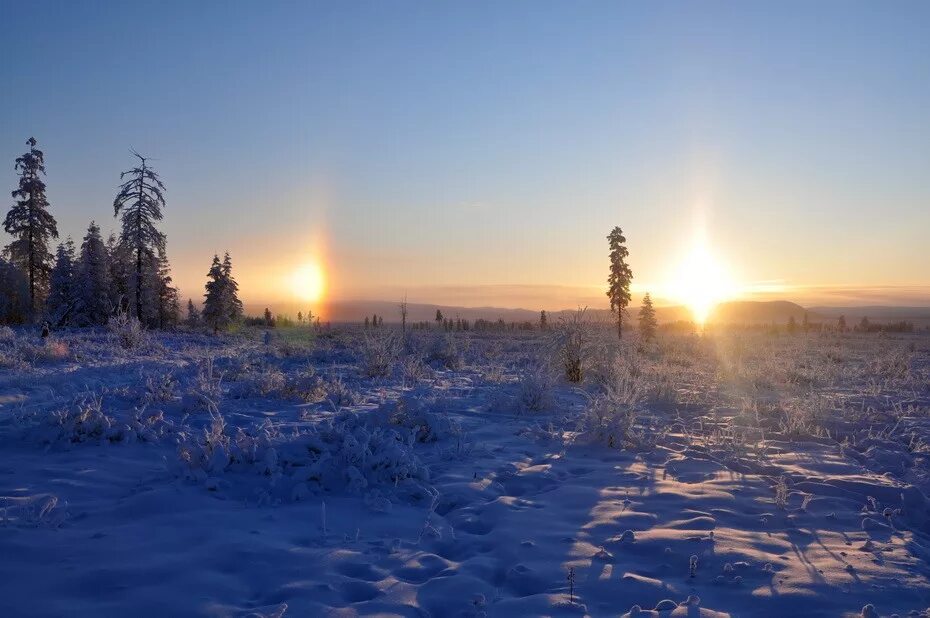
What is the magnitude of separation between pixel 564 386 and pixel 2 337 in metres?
16.8

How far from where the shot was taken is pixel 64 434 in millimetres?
6520

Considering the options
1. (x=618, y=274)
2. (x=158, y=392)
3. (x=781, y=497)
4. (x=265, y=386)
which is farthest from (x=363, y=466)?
(x=618, y=274)

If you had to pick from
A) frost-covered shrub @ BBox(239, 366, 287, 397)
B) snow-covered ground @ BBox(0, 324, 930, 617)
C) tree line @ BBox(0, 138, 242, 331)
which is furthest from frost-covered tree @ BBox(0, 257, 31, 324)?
frost-covered shrub @ BBox(239, 366, 287, 397)

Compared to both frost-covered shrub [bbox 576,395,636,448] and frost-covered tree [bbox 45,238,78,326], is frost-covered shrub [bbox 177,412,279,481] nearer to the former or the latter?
frost-covered shrub [bbox 576,395,636,448]

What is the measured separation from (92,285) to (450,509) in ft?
140

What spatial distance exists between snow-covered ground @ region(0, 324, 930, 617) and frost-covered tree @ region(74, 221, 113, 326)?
33054 millimetres

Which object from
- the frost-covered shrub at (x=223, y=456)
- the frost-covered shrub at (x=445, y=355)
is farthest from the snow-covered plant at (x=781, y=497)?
the frost-covered shrub at (x=445, y=355)

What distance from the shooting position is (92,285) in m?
39.4

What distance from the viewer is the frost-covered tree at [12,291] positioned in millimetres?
47409

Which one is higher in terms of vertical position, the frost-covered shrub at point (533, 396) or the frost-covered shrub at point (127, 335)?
the frost-covered shrub at point (127, 335)

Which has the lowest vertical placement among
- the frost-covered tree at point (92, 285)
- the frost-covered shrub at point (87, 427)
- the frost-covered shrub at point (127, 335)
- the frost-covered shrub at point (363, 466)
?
the frost-covered shrub at point (363, 466)

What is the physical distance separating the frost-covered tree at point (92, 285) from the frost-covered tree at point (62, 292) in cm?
50

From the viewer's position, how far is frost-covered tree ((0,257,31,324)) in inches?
1867

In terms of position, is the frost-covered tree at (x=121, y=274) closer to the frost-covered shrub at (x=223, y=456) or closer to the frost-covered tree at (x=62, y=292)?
the frost-covered tree at (x=62, y=292)
